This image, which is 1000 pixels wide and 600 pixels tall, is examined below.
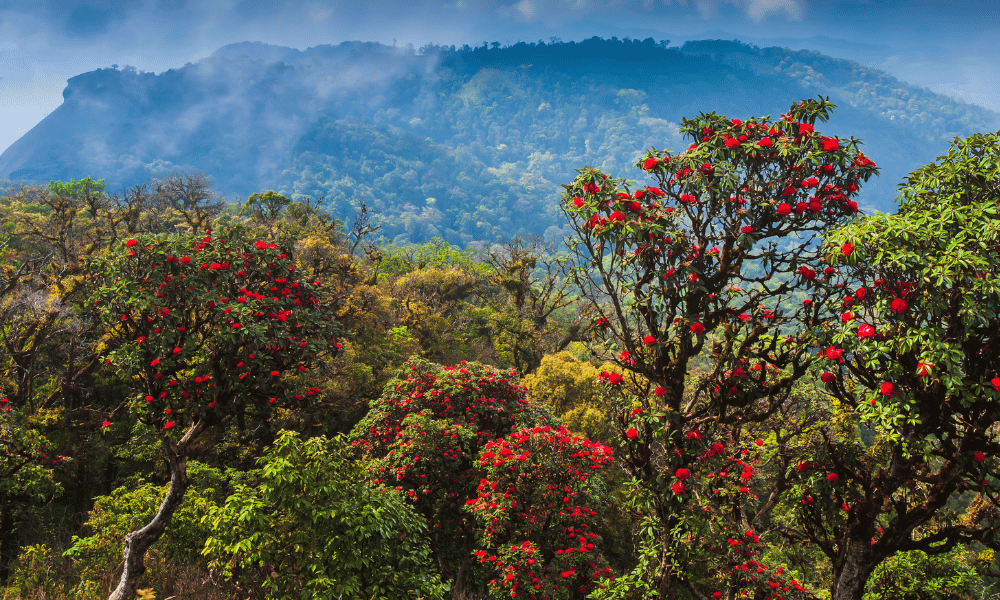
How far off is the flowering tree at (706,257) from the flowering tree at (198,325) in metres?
4.58

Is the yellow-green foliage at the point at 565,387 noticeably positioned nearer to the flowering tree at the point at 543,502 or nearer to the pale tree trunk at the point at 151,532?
the flowering tree at the point at 543,502

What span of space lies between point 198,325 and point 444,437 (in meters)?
4.88

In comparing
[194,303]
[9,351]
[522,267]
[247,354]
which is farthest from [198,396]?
[522,267]

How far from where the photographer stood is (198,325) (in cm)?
710

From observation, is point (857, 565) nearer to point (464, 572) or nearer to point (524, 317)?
point (464, 572)

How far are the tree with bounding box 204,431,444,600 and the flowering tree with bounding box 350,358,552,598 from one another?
12.7 feet

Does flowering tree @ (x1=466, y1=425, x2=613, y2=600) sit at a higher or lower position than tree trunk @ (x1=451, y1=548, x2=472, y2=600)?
higher

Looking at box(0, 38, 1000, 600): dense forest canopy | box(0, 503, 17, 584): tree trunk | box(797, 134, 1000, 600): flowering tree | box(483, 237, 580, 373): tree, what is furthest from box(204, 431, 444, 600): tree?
box(483, 237, 580, 373): tree

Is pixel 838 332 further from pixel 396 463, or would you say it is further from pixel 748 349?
pixel 396 463

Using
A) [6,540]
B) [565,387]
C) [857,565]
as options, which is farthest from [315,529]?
[565,387]

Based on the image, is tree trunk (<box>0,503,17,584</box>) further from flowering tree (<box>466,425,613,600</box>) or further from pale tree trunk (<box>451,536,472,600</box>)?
flowering tree (<box>466,425,613,600</box>)

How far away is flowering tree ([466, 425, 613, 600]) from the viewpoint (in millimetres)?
7988

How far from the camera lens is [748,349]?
5.09m

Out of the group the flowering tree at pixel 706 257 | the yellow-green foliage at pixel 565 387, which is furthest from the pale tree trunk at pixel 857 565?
the yellow-green foliage at pixel 565 387
